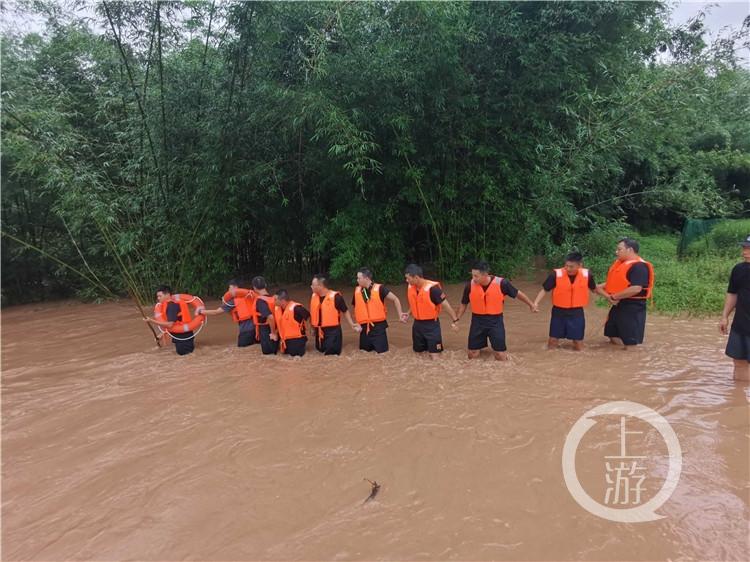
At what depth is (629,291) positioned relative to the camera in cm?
529

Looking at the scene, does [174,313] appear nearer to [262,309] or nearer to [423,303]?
[262,309]

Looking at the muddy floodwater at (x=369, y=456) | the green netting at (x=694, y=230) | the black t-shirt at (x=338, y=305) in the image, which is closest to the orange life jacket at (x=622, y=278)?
the muddy floodwater at (x=369, y=456)

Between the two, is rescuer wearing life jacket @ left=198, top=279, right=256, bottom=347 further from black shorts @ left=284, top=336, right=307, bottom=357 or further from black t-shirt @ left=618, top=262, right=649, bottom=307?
black t-shirt @ left=618, top=262, right=649, bottom=307

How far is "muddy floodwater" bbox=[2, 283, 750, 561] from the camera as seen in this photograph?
2547mm

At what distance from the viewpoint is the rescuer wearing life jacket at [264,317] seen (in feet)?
20.0

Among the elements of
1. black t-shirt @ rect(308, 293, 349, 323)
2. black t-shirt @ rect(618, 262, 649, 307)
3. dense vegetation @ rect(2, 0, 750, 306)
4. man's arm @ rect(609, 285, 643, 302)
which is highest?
dense vegetation @ rect(2, 0, 750, 306)

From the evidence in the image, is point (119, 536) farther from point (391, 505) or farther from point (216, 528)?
point (391, 505)

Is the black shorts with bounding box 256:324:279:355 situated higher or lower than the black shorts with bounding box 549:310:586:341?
lower

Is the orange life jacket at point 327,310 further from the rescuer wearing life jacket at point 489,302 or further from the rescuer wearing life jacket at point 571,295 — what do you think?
the rescuer wearing life jacket at point 571,295

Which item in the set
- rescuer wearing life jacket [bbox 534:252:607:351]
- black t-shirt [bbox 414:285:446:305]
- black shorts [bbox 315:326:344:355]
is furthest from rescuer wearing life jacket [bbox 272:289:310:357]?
rescuer wearing life jacket [bbox 534:252:607:351]

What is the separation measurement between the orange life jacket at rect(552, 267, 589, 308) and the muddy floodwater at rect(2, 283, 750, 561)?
63cm

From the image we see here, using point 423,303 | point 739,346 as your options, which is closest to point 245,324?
point 423,303

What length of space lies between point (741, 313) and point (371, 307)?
12.2 feet

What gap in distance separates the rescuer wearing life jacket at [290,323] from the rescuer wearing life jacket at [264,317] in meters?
0.11
